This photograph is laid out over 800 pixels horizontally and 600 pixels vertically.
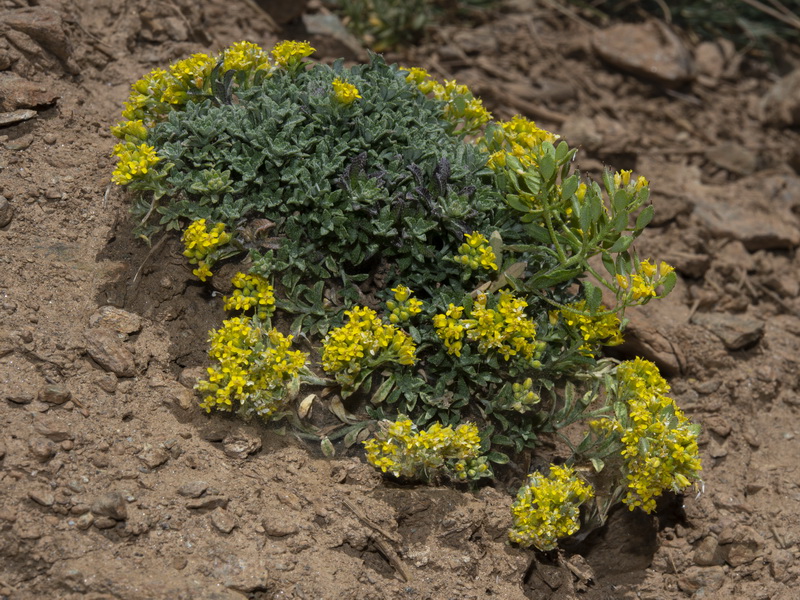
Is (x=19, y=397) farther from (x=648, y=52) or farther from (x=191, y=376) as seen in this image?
(x=648, y=52)

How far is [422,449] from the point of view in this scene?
334 cm

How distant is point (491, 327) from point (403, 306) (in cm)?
39

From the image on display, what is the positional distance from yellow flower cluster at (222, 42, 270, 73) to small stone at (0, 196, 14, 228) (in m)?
1.13

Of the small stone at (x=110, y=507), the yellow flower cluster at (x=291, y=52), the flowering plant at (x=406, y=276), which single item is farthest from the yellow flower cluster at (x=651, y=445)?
the yellow flower cluster at (x=291, y=52)

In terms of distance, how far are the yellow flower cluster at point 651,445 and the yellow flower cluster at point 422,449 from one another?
58cm

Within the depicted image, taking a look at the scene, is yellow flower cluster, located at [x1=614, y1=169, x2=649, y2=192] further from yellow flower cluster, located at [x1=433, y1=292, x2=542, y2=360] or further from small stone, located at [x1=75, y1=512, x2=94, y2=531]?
small stone, located at [x1=75, y1=512, x2=94, y2=531]

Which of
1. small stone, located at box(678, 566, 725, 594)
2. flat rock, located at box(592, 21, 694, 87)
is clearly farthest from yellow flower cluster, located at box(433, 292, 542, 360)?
flat rock, located at box(592, 21, 694, 87)

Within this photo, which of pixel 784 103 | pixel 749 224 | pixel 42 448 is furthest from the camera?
pixel 784 103

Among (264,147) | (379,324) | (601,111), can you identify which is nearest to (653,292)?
(379,324)

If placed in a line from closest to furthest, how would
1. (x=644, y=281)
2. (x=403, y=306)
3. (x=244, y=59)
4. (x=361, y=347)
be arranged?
(x=361, y=347)
(x=644, y=281)
(x=403, y=306)
(x=244, y=59)

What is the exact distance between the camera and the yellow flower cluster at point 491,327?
3.55 metres

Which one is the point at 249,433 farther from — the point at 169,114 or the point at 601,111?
the point at 601,111

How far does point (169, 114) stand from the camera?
3816 mm

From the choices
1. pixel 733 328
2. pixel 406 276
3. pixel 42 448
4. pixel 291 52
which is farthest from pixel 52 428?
pixel 733 328
